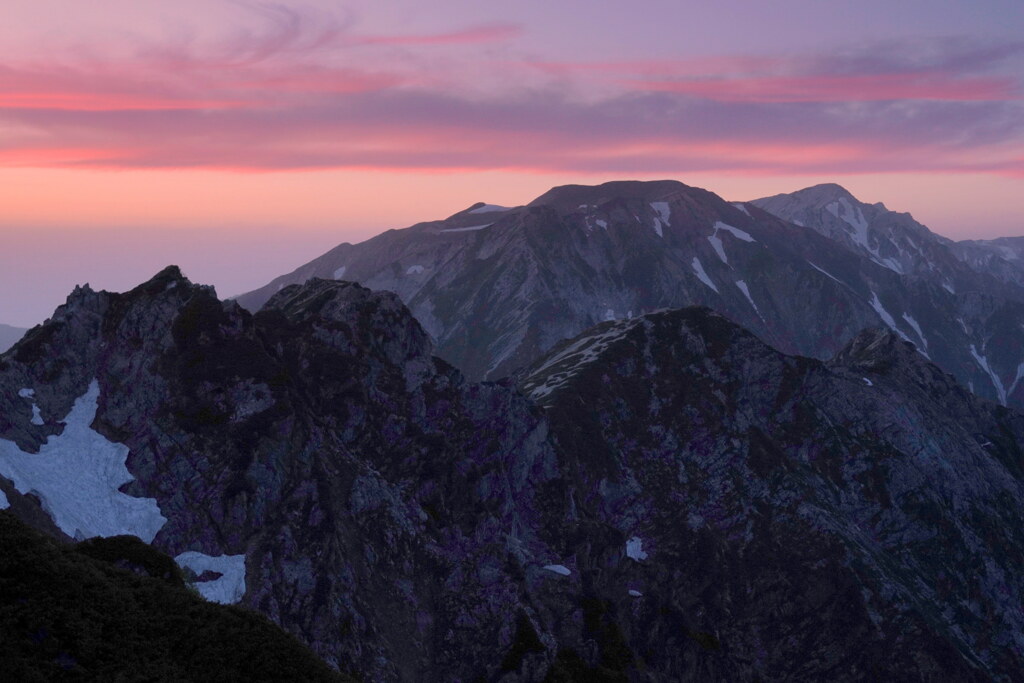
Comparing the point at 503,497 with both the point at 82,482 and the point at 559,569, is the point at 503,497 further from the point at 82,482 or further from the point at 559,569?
the point at 82,482

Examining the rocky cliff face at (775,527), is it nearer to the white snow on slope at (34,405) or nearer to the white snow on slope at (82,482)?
the white snow on slope at (82,482)

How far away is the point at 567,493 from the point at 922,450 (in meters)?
82.8

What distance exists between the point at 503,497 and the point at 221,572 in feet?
142

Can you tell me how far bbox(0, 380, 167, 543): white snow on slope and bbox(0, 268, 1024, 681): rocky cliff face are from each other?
322 mm

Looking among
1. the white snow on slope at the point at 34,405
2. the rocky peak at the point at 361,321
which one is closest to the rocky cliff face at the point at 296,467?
the white snow on slope at the point at 34,405

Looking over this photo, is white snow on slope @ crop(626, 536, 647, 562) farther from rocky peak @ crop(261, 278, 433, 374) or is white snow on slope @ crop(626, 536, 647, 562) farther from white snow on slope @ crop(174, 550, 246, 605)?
white snow on slope @ crop(174, 550, 246, 605)

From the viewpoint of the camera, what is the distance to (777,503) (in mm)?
169250

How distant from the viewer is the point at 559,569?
127m

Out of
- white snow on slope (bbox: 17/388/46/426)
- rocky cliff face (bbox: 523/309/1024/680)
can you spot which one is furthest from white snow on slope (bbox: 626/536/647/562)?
white snow on slope (bbox: 17/388/46/426)

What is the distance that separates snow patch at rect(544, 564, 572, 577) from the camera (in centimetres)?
12633

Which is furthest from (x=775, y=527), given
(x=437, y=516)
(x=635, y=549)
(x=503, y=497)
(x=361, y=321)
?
(x=361, y=321)

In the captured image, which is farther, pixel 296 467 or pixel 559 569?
pixel 559 569

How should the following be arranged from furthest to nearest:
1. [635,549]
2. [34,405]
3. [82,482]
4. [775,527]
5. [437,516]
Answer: [775,527] < [635,549] < [437,516] < [34,405] < [82,482]

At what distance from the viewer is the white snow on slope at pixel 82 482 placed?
303ft
